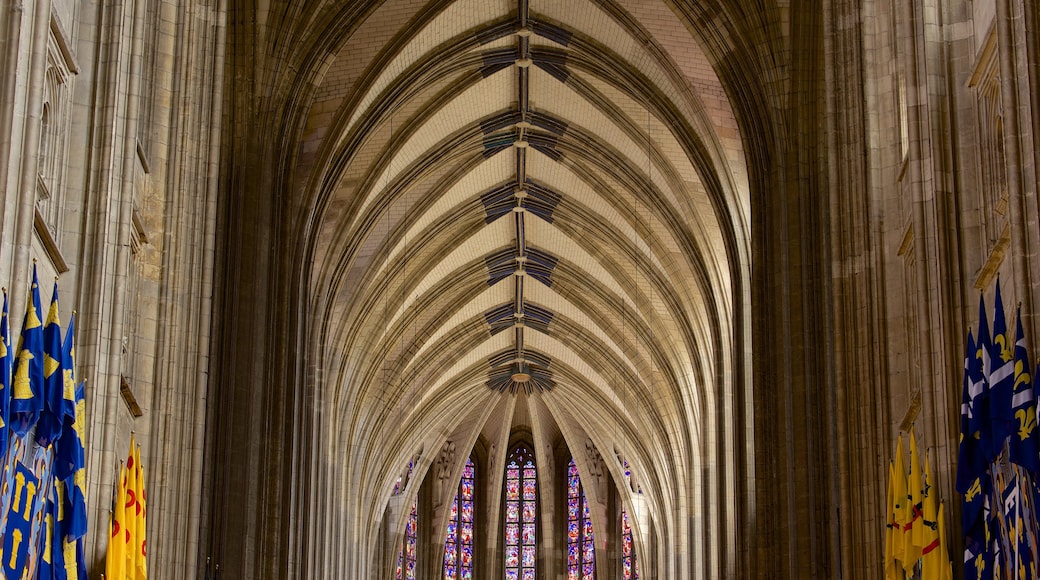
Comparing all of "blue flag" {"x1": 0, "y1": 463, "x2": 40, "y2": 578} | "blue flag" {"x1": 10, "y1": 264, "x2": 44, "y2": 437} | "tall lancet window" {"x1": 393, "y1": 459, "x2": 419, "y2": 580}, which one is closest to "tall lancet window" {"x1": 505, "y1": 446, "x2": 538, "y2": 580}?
"tall lancet window" {"x1": 393, "y1": 459, "x2": 419, "y2": 580}

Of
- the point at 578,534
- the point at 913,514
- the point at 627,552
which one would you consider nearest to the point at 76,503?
the point at 913,514

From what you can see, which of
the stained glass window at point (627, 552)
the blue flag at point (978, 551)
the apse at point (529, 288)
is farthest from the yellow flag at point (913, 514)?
the stained glass window at point (627, 552)

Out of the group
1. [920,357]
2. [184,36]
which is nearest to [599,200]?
[184,36]

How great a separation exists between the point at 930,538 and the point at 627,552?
34872mm

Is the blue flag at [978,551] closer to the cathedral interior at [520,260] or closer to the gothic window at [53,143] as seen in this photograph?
the cathedral interior at [520,260]

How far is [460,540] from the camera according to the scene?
162 ft

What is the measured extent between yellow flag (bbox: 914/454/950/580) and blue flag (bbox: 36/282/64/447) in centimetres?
683

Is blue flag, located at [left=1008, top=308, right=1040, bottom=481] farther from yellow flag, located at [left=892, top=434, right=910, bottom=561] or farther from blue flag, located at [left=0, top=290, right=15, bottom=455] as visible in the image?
blue flag, located at [left=0, top=290, right=15, bottom=455]

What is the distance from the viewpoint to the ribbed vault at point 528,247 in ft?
92.2

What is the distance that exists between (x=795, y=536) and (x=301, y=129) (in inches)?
380

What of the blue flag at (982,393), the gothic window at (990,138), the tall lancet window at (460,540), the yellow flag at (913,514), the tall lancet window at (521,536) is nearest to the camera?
the blue flag at (982,393)

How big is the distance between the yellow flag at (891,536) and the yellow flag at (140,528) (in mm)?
6566

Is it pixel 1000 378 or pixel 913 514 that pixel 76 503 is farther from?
pixel 913 514

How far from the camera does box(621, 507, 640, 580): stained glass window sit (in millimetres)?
47562
